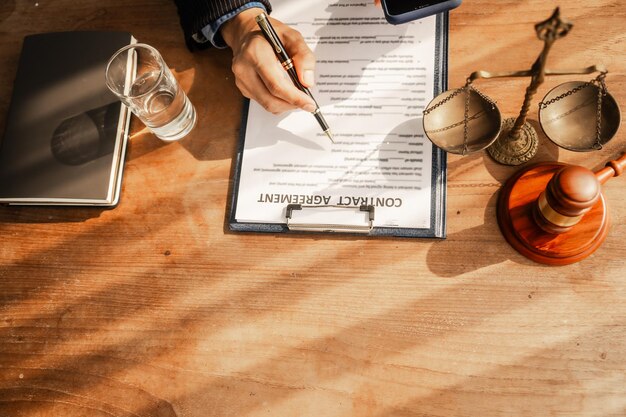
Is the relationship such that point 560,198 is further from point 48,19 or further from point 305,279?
point 48,19

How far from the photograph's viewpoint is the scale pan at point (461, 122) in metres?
0.67

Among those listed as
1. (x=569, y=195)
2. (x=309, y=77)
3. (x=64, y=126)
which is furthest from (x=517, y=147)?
(x=64, y=126)

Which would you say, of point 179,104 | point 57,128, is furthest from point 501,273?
point 57,128

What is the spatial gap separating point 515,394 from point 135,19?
1011mm

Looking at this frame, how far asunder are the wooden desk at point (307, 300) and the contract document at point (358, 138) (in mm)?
38

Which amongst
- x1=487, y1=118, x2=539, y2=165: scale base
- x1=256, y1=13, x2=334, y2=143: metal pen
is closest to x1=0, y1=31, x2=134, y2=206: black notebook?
x1=256, y1=13, x2=334, y2=143: metal pen

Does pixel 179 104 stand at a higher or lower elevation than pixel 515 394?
higher

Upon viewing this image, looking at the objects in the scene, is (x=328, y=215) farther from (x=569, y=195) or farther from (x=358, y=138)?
(x=569, y=195)

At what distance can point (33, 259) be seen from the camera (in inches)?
31.9

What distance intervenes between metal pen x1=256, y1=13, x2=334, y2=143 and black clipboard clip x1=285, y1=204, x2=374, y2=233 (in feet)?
0.45

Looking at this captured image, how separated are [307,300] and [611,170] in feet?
1.69

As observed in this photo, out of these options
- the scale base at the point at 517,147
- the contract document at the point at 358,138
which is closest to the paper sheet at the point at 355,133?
the contract document at the point at 358,138

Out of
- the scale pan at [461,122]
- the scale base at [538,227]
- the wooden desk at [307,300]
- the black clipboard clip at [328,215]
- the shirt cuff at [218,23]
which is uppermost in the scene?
the shirt cuff at [218,23]

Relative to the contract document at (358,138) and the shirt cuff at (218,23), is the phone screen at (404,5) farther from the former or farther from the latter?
the shirt cuff at (218,23)
